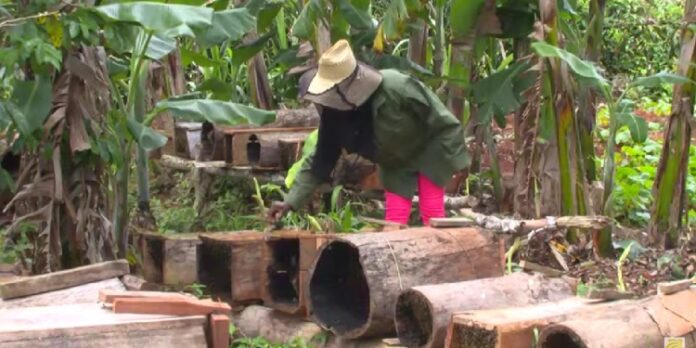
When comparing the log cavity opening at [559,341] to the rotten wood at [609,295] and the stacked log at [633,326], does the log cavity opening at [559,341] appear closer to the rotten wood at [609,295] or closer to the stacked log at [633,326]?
the stacked log at [633,326]

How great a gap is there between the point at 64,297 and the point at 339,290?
70.8 inches

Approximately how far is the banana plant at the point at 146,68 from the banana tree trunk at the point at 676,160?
2585mm

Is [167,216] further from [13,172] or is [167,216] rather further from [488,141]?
[488,141]

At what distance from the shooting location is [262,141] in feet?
27.8

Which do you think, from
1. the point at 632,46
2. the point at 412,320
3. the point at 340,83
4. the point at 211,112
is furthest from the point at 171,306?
the point at 632,46

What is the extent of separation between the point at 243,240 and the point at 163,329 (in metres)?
2.54

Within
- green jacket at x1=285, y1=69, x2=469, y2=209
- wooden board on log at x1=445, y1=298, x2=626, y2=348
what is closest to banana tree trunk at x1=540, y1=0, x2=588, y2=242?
green jacket at x1=285, y1=69, x2=469, y2=209

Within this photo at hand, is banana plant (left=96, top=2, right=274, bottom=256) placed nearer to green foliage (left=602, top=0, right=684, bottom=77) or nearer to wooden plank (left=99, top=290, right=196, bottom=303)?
wooden plank (left=99, top=290, right=196, bottom=303)

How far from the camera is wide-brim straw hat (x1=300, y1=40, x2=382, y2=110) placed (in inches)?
246

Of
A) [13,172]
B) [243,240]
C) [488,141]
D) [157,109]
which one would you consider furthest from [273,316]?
[488,141]

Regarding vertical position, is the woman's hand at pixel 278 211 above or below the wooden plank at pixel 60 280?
above

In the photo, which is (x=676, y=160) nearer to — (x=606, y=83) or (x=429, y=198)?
(x=606, y=83)

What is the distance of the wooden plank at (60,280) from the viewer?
4434 mm

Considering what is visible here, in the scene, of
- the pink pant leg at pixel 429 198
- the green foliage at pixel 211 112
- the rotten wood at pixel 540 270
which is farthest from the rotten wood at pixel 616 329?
the green foliage at pixel 211 112
